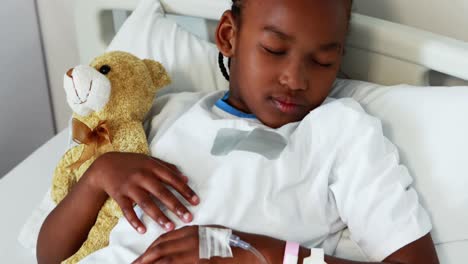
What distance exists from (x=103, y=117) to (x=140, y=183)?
18 centimetres

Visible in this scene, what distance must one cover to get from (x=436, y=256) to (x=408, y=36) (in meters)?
0.46

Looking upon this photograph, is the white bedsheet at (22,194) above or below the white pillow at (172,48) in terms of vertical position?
below

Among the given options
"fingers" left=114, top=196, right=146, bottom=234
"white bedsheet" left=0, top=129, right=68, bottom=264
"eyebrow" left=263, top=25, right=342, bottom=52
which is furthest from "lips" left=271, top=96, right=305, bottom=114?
"white bedsheet" left=0, top=129, right=68, bottom=264

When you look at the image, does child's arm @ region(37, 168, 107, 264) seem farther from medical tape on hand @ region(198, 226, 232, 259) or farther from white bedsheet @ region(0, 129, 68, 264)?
medical tape on hand @ region(198, 226, 232, 259)

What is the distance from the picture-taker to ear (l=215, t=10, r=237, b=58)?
1309 millimetres

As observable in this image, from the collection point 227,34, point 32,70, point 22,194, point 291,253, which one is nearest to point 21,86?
point 32,70

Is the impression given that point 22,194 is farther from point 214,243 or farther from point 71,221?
point 214,243

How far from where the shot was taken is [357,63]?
139 centimetres

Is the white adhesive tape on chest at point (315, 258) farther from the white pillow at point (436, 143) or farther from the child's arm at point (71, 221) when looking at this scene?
the child's arm at point (71, 221)

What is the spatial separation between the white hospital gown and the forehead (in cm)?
13

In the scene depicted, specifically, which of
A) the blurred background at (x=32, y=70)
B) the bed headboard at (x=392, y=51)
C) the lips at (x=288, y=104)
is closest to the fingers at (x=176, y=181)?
the lips at (x=288, y=104)

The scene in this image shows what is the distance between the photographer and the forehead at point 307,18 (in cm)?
115

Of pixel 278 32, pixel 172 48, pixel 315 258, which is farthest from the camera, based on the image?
pixel 172 48

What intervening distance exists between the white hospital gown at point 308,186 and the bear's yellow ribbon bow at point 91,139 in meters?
0.16
